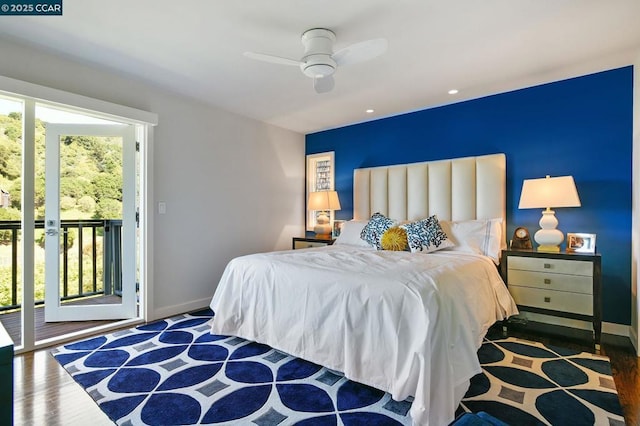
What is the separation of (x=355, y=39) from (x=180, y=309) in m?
3.29

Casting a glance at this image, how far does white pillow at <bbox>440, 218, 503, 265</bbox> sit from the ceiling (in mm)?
1436

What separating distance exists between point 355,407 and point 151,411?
3.79ft

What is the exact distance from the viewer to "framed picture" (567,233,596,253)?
2965 millimetres

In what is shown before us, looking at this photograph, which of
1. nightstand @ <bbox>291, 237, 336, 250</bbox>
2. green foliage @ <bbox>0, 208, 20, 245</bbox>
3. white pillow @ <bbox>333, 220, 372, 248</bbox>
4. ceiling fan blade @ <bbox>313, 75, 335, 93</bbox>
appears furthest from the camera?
nightstand @ <bbox>291, 237, 336, 250</bbox>

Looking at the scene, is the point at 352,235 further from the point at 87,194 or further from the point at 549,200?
the point at 87,194

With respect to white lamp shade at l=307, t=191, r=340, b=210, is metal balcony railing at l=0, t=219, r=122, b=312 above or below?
below

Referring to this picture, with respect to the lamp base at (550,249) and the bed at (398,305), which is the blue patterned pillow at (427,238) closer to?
the bed at (398,305)

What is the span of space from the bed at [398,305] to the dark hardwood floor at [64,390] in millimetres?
773

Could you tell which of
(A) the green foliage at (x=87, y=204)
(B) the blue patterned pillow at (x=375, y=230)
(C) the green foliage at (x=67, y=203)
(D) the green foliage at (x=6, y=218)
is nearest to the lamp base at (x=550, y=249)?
(B) the blue patterned pillow at (x=375, y=230)

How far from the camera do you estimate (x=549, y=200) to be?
2936mm

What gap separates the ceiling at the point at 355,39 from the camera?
6.90 feet

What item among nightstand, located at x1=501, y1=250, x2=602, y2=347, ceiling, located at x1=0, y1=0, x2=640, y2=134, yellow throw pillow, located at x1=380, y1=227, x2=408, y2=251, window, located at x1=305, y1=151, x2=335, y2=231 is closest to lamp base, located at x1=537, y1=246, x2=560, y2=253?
nightstand, located at x1=501, y1=250, x2=602, y2=347

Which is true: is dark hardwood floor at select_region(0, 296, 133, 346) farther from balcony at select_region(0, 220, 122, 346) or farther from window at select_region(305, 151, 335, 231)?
window at select_region(305, 151, 335, 231)

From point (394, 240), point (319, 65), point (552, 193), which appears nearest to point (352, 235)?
point (394, 240)
